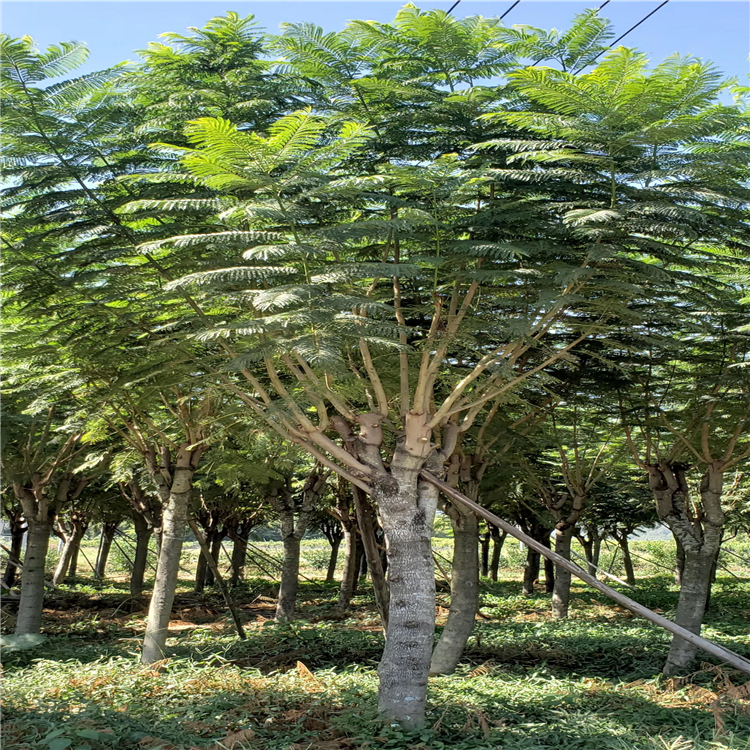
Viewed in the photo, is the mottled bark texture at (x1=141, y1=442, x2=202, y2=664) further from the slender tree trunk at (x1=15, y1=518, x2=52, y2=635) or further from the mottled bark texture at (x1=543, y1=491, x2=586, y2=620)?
the mottled bark texture at (x1=543, y1=491, x2=586, y2=620)

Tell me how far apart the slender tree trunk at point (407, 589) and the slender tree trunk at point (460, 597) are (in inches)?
126

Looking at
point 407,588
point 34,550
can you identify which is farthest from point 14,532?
point 407,588

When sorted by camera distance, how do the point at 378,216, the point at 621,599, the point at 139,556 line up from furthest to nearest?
1. the point at 139,556
2. the point at 378,216
3. the point at 621,599

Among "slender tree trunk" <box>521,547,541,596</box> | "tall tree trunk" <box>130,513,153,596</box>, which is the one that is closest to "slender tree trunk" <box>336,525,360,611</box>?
"tall tree trunk" <box>130,513,153,596</box>

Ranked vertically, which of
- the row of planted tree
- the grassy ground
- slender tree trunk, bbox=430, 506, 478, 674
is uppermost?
the row of planted tree

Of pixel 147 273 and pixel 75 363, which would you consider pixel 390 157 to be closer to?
pixel 147 273

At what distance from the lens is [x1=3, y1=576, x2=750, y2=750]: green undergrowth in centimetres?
573

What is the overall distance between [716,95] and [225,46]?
4229 mm

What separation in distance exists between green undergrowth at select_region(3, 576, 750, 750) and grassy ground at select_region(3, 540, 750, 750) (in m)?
0.02

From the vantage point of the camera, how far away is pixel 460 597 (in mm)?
9805

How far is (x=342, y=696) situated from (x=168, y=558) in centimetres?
350

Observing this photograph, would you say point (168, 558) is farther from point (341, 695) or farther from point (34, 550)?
point (34, 550)

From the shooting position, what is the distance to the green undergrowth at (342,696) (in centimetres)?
573

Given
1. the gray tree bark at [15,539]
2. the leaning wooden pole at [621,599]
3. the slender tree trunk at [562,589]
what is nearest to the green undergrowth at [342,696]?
the leaning wooden pole at [621,599]
